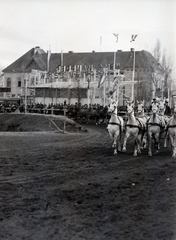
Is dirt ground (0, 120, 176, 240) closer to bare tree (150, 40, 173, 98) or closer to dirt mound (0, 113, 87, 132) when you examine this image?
dirt mound (0, 113, 87, 132)

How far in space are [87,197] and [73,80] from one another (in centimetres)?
3592

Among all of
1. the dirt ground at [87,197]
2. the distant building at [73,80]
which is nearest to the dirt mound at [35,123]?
the distant building at [73,80]

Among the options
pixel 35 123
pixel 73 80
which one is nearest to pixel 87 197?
pixel 35 123

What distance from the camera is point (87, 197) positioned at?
7551mm

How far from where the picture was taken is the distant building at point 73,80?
40.5 meters

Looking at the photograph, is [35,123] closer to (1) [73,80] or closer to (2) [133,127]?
(2) [133,127]

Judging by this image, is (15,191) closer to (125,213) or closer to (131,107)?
(125,213)

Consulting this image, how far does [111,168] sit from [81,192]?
3065 mm

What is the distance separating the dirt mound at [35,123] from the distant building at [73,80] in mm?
4078

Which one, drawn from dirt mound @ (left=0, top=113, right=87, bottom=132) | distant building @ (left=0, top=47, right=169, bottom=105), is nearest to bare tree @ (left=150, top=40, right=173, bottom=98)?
distant building @ (left=0, top=47, right=169, bottom=105)

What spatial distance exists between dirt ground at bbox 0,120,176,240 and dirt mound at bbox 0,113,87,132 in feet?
40.3

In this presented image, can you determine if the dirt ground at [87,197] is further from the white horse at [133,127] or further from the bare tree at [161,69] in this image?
the bare tree at [161,69]

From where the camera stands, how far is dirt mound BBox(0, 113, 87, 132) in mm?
25328

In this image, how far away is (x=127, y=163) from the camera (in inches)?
464
